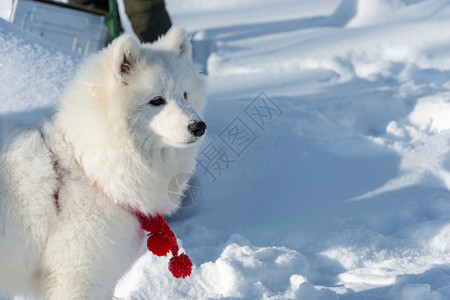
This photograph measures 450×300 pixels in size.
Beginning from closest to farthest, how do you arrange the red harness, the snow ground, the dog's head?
the dog's head < the red harness < the snow ground

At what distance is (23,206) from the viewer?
6.79 ft

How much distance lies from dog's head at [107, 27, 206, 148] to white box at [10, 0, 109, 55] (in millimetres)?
2901

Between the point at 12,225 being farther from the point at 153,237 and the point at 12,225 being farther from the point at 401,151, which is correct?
the point at 401,151

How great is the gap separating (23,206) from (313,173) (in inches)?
107

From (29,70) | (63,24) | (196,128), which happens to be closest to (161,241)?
(196,128)

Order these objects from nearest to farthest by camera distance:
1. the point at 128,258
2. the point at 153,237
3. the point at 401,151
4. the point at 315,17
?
1. the point at 128,258
2. the point at 153,237
3. the point at 401,151
4. the point at 315,17

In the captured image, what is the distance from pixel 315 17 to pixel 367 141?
473 cm

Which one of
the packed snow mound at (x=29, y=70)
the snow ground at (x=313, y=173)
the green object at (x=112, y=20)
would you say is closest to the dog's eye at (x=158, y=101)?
the snow ground at (x=313, y=173)

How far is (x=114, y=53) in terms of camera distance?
2158mm

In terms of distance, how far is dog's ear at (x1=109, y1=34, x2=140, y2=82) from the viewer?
84.4 inches

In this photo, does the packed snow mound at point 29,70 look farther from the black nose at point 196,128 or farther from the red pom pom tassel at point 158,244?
the black nose at point 196,128

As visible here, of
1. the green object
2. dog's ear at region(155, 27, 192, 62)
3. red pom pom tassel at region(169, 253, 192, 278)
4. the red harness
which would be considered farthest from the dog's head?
the green object

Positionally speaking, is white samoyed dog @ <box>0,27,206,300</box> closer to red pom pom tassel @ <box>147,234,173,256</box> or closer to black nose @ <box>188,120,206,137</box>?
black nose @ <box>188,120,206,137</box>

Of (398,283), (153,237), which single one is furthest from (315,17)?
(153,237)
